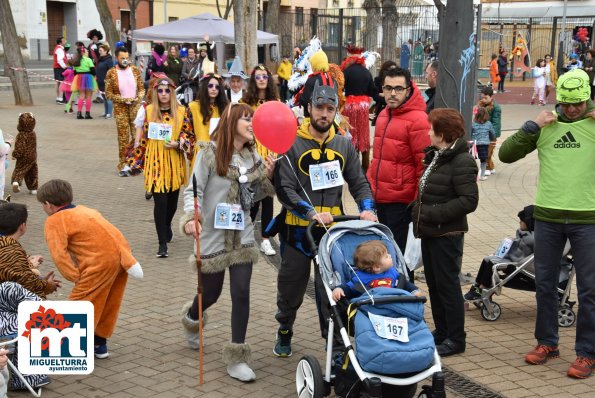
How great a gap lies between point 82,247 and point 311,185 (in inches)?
63.1

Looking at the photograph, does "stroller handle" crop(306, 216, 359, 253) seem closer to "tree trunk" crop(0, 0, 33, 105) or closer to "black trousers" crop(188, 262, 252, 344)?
"black trousers" crop(188, 262, 252, 344)

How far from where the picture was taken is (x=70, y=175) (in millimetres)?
13594

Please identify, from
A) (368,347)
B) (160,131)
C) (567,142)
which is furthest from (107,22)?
(368,347)

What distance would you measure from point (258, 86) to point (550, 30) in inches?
1221

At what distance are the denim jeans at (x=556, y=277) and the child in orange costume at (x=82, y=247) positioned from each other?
284 centimetres

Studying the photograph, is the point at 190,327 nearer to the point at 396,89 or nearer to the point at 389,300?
the point at 389,300

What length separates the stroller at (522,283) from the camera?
674cm

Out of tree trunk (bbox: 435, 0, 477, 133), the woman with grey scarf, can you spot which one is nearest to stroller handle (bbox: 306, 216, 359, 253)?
the woman with grey scarf

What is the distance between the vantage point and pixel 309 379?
5.03 metres

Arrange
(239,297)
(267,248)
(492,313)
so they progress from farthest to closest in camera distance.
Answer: (267,248)
(492,313)
(239,297)

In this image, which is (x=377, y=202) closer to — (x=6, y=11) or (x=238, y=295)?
(x=238, y=295)

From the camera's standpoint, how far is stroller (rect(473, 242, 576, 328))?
6.74 m

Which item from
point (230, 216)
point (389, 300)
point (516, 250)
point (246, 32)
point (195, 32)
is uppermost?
point (195, 32)

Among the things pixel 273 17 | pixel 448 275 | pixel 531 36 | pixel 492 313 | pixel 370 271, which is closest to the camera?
pixel 370 271
